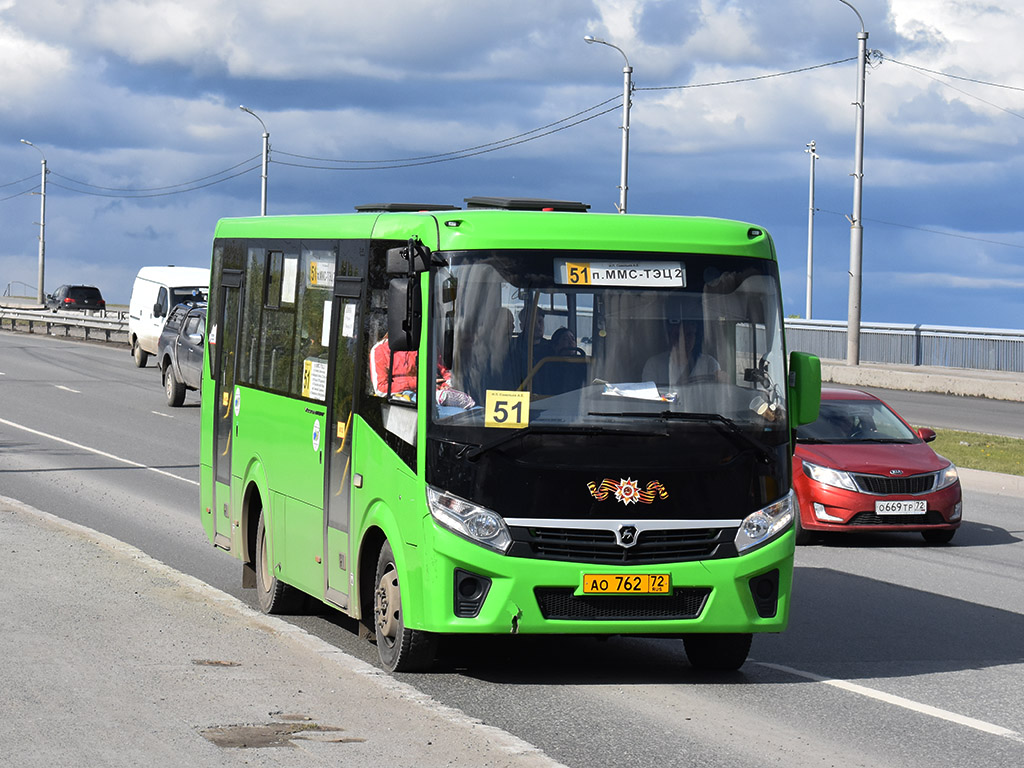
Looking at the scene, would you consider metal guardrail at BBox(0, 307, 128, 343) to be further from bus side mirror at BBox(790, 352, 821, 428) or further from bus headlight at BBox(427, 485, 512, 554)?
bus headlight at BBox(427, 485, 512, 554)

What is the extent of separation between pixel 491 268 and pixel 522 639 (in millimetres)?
2776

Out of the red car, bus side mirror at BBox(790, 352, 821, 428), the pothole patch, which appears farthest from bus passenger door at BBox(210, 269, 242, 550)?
the red car

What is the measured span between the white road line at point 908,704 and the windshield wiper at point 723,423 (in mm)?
1234

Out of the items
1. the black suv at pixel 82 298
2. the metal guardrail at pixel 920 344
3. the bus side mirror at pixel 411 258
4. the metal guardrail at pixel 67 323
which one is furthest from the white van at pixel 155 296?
the black suv at pixel 82 298

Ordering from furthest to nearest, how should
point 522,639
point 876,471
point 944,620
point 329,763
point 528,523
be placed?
point 876,471
point 944,620
point 522,639
point 528,523
point 329,763

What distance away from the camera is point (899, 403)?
34.8m

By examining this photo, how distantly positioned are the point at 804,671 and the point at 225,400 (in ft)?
15.6

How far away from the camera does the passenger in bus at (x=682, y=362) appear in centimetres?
827

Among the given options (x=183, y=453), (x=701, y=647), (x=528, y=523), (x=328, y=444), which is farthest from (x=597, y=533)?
(x=183, y=453)

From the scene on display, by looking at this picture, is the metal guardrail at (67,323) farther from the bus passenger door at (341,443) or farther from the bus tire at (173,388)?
the bus passenger door at (341,443)

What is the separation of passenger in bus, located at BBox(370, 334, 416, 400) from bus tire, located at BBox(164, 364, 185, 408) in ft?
70.9

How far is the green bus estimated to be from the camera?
8.02 meters

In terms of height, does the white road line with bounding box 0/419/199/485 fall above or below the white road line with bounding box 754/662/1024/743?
above

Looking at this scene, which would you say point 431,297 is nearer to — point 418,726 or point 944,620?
point 418,726
